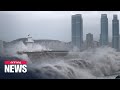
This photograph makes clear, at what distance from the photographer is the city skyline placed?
6402 mm

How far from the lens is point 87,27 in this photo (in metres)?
6.50

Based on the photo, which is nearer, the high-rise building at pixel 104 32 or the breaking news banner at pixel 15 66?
the breaking news banner at pixel 15 66

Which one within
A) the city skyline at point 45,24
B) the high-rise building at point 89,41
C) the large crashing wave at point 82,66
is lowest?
→ the large crashing wave at point 82,66

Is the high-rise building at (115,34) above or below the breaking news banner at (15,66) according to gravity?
above

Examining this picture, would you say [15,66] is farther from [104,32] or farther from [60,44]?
[104,32]

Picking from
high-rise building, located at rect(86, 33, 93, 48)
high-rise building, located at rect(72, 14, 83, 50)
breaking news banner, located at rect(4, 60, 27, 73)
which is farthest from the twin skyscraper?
breaking news banner, located at rect(4, 60, 27, 73)

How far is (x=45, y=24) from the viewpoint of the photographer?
21.3 feet

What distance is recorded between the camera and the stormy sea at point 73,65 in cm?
641

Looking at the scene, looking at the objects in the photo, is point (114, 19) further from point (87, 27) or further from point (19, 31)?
point (19, 31)

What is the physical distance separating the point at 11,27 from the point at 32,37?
469 mm

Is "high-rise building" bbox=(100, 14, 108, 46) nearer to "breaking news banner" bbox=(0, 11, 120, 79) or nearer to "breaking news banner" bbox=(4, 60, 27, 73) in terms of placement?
"breaking news banner" bbox=(0, 11, 120, 79)

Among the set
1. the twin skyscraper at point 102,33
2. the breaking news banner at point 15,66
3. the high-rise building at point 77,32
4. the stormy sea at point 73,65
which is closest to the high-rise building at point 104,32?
the twin skyscraper at point 102,33

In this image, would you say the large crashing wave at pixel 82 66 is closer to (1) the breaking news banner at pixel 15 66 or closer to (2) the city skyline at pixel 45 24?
(1) the breaking news banner at pixel 15 66
